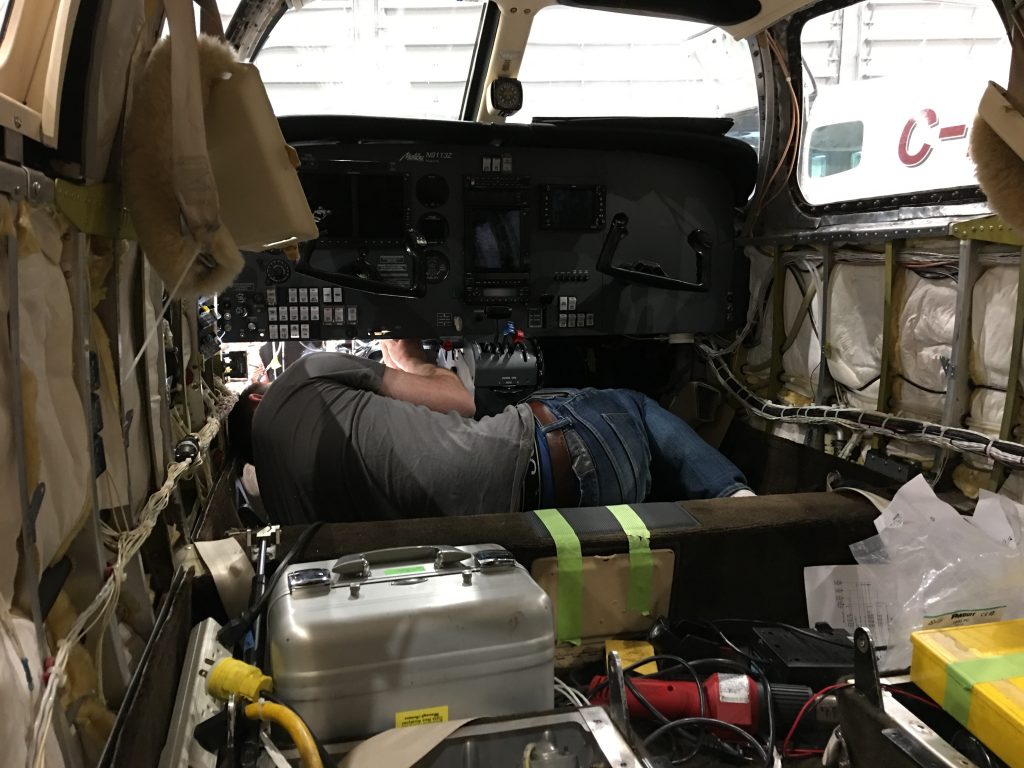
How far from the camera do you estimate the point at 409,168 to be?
2643 mm

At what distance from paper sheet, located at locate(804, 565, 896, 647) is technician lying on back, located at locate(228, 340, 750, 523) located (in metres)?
0.49

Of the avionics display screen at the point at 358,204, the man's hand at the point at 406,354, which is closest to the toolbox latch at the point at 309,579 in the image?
the man's hand at the point at 406,354

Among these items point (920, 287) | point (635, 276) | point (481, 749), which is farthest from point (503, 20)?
point (481, 749)

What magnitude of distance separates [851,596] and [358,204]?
207cm

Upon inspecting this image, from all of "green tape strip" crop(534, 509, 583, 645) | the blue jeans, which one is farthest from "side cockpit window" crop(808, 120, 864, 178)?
"green tape strip" crop(534, 509, 583, 645)

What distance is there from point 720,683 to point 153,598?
1.11 m

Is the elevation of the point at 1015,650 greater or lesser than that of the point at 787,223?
lesser

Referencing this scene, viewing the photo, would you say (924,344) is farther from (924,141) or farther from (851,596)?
(851,596)

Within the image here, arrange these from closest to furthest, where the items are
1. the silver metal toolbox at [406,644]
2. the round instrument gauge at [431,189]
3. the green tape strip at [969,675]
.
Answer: the green tape strip at [969,675], the silver metal toolbox at [406,644], the round instrument gauge at [431,189]

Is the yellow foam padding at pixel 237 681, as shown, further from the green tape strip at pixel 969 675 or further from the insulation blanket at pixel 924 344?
the insulation blanket at pixel 924 344

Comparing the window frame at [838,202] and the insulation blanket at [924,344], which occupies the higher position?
the window frame at [838,202]

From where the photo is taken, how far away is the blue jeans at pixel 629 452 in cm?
218

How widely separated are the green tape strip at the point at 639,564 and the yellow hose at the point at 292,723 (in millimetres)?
859

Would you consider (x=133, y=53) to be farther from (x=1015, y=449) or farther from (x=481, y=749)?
(x=1015, y=449)
